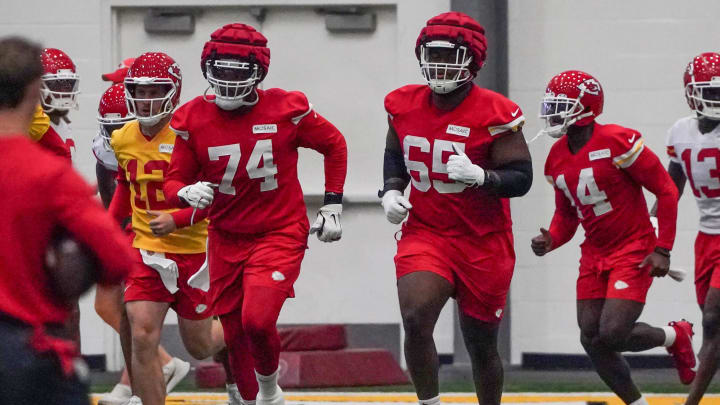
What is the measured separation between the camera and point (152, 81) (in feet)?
21.5

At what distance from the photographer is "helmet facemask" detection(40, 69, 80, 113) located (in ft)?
24.4

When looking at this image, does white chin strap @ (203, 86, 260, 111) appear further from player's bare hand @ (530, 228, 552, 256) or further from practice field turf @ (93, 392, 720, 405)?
practice field turf @ (93, 392, 720, 405)

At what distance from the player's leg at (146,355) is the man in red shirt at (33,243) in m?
2.90

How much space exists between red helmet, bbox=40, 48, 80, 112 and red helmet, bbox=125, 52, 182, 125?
93 centimetres

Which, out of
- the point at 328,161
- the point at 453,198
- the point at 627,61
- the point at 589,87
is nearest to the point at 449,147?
the point at 453,198

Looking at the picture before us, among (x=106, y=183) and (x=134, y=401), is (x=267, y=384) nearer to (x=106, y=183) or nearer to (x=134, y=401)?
(x=134, y=401)

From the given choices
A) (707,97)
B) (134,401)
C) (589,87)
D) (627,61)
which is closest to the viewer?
A: (589,87)

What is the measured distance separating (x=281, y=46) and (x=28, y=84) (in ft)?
22.4

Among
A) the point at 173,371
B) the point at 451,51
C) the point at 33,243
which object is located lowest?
the point at 173,371

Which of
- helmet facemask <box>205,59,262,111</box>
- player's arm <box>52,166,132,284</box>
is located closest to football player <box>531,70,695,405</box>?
helmet facemask <box>205,59,262,111</box>

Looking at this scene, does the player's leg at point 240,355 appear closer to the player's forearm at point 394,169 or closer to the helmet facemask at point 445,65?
the player's forearm at point 394,169

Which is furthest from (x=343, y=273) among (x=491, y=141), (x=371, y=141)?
(x=491, y=141)

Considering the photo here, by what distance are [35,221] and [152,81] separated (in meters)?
3.21

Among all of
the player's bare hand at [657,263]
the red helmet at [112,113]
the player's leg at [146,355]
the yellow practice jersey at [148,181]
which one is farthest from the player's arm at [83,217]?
the red helmet at [112,113]
